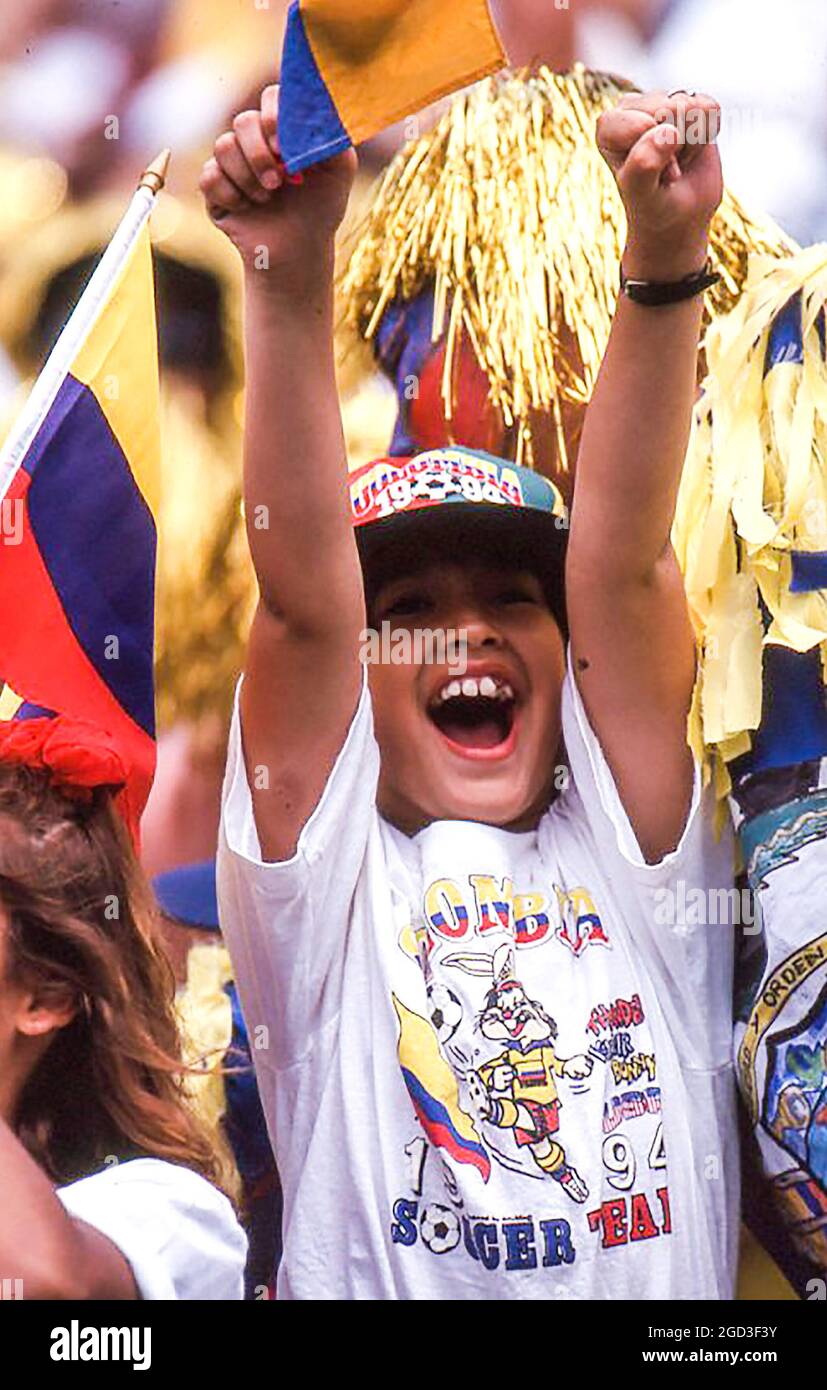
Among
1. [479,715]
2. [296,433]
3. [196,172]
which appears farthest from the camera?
[196,172]

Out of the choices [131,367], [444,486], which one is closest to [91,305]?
[131,367]

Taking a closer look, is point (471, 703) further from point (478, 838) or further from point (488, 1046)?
point (488, 1046)

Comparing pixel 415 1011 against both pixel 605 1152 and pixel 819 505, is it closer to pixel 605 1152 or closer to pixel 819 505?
pixel 605 1152

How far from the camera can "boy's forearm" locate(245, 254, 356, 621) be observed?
2.16m

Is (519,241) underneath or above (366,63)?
underneath

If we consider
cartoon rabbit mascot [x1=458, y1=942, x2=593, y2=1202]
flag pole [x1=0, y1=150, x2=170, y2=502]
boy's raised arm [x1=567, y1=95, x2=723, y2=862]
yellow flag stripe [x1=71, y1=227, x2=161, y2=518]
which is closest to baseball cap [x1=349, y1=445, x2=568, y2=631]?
boy's raised arm [x1=567, y1=95, x2=723, y2=862]

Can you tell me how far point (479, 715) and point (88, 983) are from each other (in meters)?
0.53

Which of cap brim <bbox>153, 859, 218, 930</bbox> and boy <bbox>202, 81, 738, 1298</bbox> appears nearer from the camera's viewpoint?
boy <bbox>202, 81, 738, 1298</bbox>

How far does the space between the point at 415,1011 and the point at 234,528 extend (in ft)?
1.99

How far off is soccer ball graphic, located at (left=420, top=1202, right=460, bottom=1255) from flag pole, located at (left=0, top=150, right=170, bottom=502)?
881 mm

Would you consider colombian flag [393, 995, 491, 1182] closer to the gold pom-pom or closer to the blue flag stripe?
the blue flag stripe

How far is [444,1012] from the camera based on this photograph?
2.22 meters

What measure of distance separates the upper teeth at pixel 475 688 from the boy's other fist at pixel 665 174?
1.53 ft

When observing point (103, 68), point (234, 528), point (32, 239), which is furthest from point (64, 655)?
point (103, 68)
